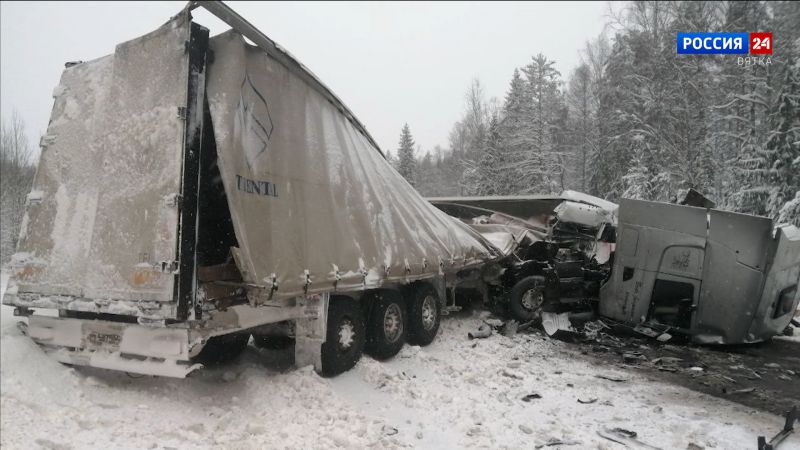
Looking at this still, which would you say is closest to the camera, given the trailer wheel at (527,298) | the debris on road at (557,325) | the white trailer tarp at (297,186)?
the white trailer tarp at (297,186)

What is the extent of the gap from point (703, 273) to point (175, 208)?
772 cm

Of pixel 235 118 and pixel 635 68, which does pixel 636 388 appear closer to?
pixel 235 118

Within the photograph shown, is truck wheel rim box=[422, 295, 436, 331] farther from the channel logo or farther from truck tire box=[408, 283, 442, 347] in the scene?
the channel logo

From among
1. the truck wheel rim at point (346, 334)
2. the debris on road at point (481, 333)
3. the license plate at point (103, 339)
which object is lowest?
the debris on road at point (481, 333)

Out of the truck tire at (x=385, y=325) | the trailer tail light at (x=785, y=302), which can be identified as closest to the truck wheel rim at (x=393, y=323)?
the truck tire at (x=385, y=325)

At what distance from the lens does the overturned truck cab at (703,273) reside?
24.8 feet

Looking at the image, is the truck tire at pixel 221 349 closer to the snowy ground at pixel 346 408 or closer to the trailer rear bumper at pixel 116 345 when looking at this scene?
the snowy ground at pixel 346 408

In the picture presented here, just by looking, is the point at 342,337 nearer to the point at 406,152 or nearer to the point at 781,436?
the point at 781,436

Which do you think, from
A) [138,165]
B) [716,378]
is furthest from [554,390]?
[138,165]

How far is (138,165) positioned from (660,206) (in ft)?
25.3

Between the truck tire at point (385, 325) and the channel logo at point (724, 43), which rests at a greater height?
the channel logo at point (724, 43)

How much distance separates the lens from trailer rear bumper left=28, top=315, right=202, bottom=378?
4.09 metres

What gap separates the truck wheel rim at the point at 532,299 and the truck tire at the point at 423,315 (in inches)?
95.2

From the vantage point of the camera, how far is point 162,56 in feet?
14.1
